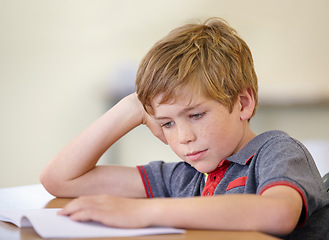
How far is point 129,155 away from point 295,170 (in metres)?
2.46

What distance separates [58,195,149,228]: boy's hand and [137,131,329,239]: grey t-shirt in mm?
207

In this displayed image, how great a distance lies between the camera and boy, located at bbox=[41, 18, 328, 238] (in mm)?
682

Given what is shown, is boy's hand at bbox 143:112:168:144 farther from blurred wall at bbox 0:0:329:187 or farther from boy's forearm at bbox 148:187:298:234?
blurred wall at bbox 0:0:329:187

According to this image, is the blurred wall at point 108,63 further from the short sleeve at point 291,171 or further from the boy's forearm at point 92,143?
the short sleeve at point 291,171

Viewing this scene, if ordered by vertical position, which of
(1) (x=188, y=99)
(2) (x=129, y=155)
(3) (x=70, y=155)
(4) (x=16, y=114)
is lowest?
(2) (x=129, y=155)

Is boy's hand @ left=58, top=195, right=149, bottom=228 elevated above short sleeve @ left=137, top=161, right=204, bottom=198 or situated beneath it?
elevated above

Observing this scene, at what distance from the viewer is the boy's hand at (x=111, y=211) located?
0.68m

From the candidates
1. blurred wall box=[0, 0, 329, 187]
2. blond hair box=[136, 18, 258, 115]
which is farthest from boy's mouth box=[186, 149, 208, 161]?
blurred wall box=[0, 0, 329, 187]

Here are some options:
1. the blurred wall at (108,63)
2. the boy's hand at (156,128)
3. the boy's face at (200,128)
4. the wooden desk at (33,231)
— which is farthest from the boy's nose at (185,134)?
the blurred wall at (108,63)

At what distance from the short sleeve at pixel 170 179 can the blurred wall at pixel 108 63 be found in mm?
1595

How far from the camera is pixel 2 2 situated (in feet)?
9.50

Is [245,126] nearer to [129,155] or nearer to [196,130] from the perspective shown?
[196,130]

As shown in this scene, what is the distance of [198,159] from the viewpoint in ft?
3.45

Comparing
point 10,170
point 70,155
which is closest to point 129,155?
point 10,170
